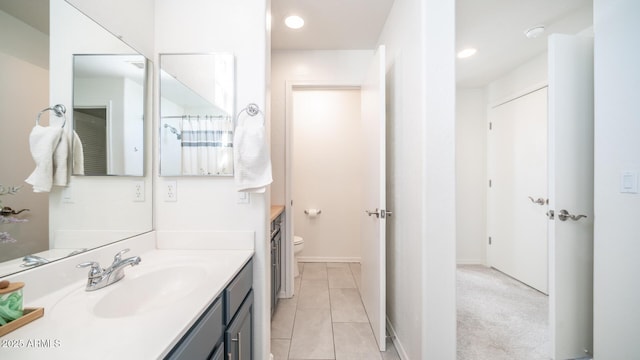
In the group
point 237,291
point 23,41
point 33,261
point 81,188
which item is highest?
point 23,41

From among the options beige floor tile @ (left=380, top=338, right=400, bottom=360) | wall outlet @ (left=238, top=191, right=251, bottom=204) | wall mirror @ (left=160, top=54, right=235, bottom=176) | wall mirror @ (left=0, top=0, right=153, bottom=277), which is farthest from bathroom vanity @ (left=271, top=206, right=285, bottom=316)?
wall mirror @ (left=0, top=0, right=153, bottom=277)

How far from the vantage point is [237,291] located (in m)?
0.95

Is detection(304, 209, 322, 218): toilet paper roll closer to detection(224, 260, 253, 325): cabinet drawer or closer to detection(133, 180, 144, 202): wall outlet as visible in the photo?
detection(224, 260, 253, 325): cabinet drawer

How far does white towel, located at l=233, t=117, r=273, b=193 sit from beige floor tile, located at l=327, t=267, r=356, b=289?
1.79 m

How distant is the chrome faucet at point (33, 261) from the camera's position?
69 centimetres

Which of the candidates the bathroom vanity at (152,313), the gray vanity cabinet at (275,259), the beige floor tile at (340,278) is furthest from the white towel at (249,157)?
the beige floor tile at (340,278)

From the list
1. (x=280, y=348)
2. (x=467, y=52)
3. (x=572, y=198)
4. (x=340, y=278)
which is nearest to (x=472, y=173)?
(x=467, y=52)

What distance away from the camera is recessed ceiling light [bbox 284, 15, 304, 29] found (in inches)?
72.9

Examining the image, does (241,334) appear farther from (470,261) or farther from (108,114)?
(470,261)

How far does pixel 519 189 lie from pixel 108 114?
3.70m

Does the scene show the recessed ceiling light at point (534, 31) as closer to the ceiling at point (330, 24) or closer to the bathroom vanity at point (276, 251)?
the ceiling at point (330, 24)

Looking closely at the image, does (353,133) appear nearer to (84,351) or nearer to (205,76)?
(205,76)

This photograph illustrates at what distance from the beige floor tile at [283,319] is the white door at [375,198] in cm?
66

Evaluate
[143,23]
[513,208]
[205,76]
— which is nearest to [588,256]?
[513,208]
